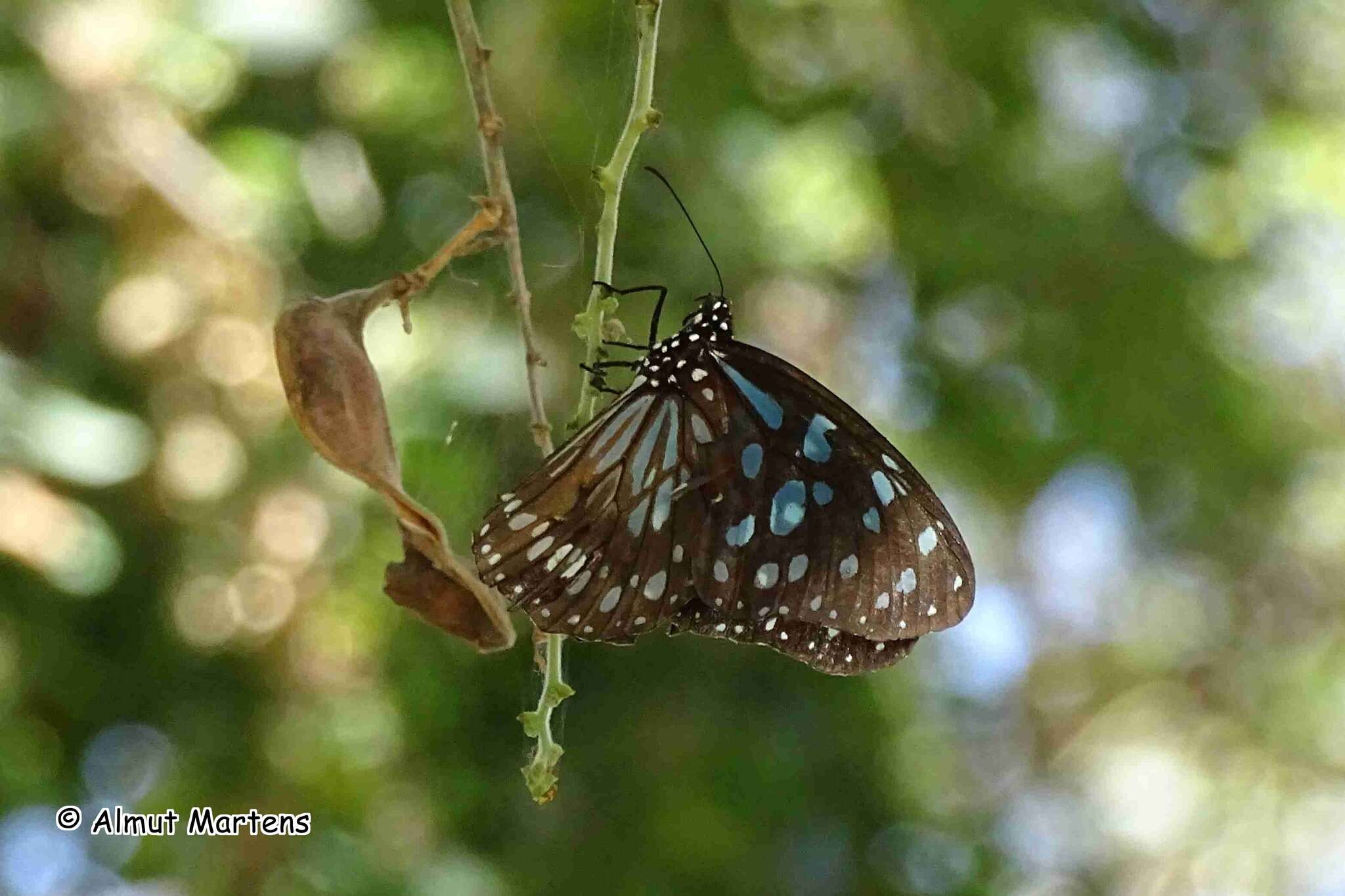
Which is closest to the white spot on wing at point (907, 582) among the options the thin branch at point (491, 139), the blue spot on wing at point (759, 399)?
the blue spot on wing at point (759, 399)

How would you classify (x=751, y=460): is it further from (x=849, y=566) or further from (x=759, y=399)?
(x=849, y=566)

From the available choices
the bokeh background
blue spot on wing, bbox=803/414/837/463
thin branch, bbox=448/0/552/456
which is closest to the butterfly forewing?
blue spot on wing, bbox=803/414/837/463

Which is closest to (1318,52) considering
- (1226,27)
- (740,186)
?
(1226,27)

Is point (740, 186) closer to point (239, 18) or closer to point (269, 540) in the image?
point (239, 18)

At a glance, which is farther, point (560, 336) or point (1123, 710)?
point (1123, 710)

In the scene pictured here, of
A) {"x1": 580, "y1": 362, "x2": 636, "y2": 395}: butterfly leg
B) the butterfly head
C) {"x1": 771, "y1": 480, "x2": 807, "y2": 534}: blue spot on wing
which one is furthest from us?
the butterfly head

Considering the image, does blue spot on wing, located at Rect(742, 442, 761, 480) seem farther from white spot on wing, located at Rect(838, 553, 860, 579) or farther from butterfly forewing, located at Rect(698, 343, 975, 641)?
white spot on wing, located at Rect(838, 553, 860, 579)
